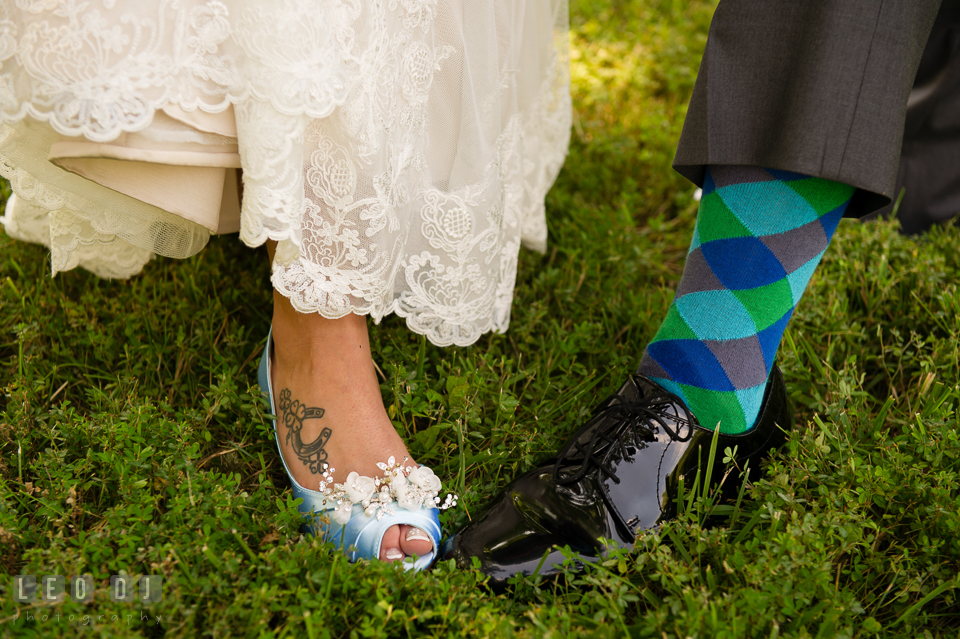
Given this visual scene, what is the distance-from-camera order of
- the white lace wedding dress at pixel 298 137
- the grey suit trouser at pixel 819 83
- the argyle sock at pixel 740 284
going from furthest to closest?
the argyle sock at pixel 740 284 → the grey suit trouser at pixel 819 83 → the white lace wedding dress at pixel 298 137

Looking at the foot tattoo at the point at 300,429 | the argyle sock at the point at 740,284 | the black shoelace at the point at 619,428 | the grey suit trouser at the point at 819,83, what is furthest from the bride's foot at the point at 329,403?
the grey suit trouser at the point at 819,83

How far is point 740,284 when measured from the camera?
98cm

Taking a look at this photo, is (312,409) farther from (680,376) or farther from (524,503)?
(680,376)

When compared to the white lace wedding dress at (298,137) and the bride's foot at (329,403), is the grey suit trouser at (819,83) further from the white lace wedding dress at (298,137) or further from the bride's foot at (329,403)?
the bride's foot at (329,403)

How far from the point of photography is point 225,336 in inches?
49.9

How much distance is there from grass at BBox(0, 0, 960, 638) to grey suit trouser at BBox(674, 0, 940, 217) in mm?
431

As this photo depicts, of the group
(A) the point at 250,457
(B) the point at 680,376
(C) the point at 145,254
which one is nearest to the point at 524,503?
(B) the point at 680,376

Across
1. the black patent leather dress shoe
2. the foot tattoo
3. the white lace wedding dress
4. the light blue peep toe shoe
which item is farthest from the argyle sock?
the foot tattoo

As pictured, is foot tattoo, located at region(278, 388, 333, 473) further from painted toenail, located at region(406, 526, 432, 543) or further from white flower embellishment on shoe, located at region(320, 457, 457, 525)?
painted toenail, located at region(406, 526, 432, 543)

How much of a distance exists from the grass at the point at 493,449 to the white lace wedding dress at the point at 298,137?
0.17 m

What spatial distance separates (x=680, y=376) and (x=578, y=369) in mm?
257

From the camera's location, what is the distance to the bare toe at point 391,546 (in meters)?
0.90

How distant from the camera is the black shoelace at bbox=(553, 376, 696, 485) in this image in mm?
949

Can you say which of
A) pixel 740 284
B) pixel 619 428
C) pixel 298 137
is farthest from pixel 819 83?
pixel 298 137
